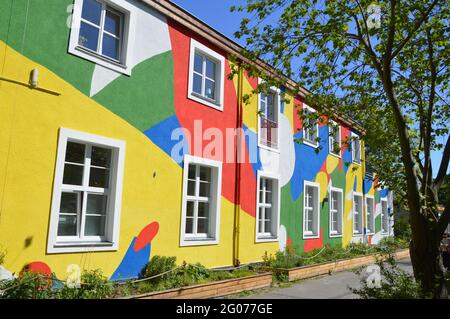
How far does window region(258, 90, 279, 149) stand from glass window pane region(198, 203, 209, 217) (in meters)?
3.35

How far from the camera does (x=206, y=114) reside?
1133cm

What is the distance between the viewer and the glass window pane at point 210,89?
38.7ft

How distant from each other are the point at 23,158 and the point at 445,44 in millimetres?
7539

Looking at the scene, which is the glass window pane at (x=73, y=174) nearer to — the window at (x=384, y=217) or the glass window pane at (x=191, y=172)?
the glass window pane at (x=191, y=172)

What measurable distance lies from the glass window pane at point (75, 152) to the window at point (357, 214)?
1612 centimetres

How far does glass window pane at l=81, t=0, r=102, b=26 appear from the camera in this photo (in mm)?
8531

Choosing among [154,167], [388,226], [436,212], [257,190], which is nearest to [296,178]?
[257,190]

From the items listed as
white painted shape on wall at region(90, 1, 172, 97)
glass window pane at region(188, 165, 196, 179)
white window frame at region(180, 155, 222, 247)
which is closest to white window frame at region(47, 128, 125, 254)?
white painted shape on wall at region(90, 1, 172, 97)

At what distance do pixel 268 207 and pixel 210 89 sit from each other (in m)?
4.59

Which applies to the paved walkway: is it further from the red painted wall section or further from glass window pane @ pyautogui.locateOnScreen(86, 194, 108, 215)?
glass window pane @ pyautogui.locateOnScreen(86, 194, 108, 215)

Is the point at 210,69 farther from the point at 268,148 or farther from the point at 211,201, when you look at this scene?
the point at 211,201

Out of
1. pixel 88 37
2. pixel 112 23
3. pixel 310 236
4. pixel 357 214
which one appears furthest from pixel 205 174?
pixel 357 214

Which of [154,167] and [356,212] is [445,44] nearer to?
[154,167]
